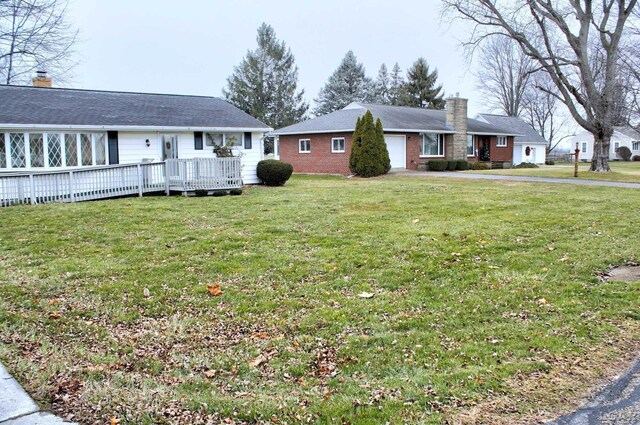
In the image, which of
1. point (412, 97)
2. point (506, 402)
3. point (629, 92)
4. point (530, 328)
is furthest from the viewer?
point (412, 97)

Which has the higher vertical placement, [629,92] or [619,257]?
[629,92]

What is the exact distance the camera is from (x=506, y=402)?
142 inches

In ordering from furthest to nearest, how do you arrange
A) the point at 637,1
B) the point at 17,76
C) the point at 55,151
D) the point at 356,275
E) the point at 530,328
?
1. the point at 17,76
2. the point at 637,1
3. the point at 55,151
4. the point at 356,275
5. the point at 530,328

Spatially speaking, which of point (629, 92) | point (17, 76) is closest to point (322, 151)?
point (629, 92)

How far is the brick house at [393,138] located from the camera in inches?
1185

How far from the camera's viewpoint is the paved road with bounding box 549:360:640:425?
338cm

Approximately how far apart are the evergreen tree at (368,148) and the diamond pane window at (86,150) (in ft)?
43.4

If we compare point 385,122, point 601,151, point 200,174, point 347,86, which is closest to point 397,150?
point 385,122

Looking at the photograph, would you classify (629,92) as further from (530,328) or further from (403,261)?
(530,328)

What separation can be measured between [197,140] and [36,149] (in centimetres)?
574

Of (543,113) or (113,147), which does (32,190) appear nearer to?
(113,147)

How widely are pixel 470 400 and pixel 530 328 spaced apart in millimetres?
1658

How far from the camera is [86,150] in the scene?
18078 mm

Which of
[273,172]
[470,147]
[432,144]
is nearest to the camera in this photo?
[273,172]
